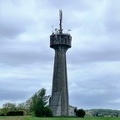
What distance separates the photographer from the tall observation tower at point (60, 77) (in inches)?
3730

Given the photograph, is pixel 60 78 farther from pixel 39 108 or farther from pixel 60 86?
pixel 39 108

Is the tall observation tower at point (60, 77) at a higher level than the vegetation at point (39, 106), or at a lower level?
higher

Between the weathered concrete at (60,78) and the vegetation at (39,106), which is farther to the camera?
the weathered concrete at (60,78)

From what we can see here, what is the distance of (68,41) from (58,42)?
10.5ft

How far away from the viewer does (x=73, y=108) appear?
103 meters

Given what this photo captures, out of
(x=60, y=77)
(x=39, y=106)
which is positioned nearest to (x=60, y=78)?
(x=60, y=77)

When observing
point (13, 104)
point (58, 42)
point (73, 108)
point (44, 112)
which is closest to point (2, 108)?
point (13, 104)

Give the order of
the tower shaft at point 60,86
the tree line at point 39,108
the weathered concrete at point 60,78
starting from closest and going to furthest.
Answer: the tree line at point 39,108, the tower shaft at point 60,86, the weathered concrete at point 60,78

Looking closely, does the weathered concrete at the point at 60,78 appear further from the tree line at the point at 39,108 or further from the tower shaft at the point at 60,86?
the tree line at the point at 39,108

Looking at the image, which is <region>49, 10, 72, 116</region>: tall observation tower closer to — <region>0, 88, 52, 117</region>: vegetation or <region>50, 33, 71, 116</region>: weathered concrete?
<region>50, 33, 71, 116</region>: weathered concrete

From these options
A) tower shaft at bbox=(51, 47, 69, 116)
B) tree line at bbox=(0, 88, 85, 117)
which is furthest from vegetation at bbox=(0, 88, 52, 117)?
tower shaft at bbox=(51, 47, 69, 116)

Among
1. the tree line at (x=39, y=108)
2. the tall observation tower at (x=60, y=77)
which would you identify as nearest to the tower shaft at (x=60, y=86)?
the tall observation tower at (x=60, y=77)

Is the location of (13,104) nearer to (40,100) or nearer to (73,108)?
(73,108)

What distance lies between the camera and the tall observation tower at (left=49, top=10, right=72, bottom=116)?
94750mm
